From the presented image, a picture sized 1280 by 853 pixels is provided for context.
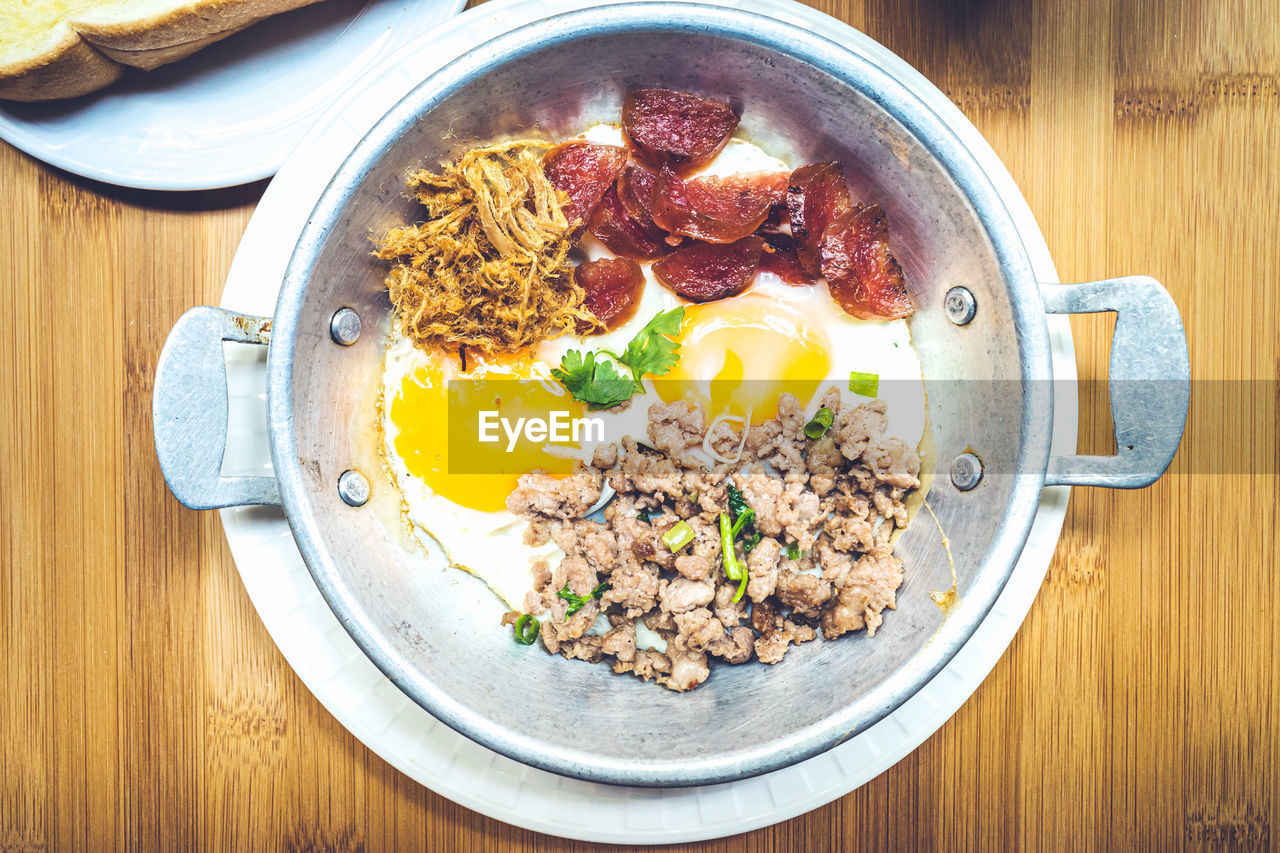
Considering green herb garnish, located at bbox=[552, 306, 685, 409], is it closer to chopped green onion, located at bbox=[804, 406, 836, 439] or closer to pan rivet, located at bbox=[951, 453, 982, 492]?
chopped green onion, located at bbox=[804, 406, 836, 439]

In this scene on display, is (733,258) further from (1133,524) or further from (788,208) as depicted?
(1133,524)

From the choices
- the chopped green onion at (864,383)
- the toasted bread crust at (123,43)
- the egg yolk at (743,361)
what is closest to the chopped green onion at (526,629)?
the egg yolk at (743,361)

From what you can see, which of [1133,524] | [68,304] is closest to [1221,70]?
[1133,524]

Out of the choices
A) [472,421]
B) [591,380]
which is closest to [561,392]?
[591,380]

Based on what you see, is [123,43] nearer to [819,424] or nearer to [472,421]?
[472,421]
